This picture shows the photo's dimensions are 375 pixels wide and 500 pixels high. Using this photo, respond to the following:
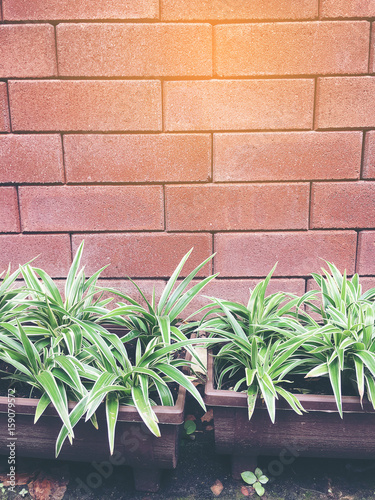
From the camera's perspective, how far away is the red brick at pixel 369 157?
2098 millimetres

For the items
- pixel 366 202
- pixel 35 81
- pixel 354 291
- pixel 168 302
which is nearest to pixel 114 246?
pixel 168 302

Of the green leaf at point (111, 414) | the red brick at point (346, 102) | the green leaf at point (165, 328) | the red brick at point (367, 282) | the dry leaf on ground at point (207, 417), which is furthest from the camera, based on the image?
the red brick at point (367, 282)

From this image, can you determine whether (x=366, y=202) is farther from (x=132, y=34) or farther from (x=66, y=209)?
(x=66, y=209)

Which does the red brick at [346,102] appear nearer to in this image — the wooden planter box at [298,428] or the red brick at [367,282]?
the red brick at [367,282]

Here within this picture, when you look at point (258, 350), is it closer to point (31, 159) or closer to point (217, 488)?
point (217, 488)

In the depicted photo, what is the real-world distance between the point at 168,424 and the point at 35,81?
182cm

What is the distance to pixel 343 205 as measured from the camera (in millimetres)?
2170

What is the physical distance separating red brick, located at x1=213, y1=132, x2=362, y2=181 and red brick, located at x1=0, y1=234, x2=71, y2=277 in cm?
98

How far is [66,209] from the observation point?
219cm

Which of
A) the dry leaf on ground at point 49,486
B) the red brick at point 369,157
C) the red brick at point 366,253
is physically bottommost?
the dry leaf on ground at point 49,486

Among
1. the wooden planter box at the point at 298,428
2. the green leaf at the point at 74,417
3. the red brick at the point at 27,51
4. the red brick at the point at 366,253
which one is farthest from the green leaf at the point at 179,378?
the red brick at the point at 27,51

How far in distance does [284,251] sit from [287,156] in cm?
54

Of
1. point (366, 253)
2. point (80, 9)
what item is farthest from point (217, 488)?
point (80, 9)

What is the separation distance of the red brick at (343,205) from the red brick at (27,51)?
5.24 ft
